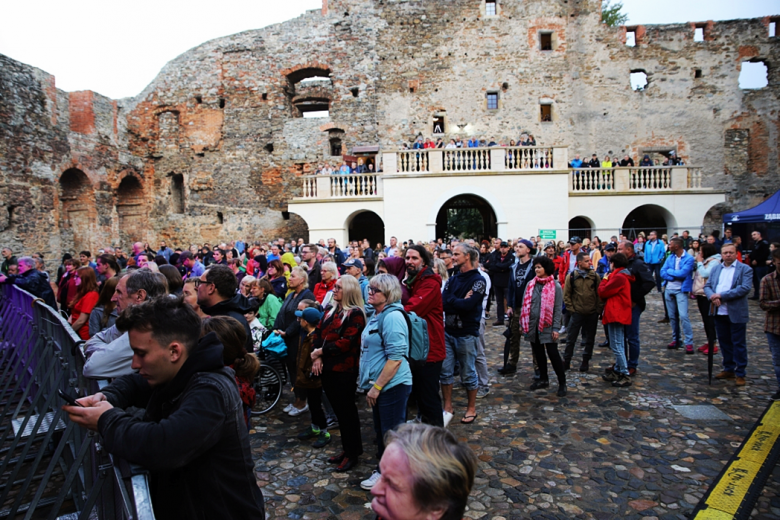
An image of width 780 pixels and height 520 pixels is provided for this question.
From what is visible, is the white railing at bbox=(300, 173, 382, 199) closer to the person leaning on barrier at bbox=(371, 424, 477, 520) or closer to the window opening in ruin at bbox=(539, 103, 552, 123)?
the window opening in ruin at bbox=(539, 103, 552, 123)

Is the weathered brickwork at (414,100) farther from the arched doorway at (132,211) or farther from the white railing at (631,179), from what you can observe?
the white railing at (631,179)

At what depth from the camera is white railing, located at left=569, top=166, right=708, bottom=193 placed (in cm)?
1773

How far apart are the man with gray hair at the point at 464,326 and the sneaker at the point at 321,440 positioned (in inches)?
50.2

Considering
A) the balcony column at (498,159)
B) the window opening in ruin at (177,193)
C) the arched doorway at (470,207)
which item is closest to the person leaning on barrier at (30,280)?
the balcony column at (498,159)

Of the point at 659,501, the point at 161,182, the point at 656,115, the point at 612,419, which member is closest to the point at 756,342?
the point at 612,419

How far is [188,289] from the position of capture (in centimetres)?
420

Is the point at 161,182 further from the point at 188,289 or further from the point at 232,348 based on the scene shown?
the point at 232,348

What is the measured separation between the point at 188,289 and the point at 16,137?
1720 centimetres

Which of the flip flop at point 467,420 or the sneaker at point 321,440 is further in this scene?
the flip flop at point 467,420

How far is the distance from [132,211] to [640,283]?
2362cm

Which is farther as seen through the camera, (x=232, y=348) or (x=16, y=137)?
(x=16, y=137)

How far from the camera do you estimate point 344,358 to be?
413cm

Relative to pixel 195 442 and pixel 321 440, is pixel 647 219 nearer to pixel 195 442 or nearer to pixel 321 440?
pixel 321 440

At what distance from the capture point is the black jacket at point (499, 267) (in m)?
10.2
